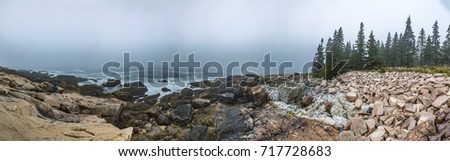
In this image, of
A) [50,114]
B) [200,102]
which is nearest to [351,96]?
[200,102]

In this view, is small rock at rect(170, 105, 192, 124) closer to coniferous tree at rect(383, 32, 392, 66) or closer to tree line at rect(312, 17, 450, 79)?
tree line at rect(312, 17, 450, 79)

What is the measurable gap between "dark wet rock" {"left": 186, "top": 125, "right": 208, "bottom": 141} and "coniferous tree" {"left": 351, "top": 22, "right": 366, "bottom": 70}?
185cm

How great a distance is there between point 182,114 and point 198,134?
0.28 m

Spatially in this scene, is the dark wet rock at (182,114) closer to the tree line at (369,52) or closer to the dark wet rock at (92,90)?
the dark wet rock at (92,90)

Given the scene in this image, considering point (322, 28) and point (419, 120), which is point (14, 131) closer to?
point (322, 28)

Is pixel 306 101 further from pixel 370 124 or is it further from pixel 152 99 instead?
pixel 152 99

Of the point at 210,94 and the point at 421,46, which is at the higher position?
the point at 421,46

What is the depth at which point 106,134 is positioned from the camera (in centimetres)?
364

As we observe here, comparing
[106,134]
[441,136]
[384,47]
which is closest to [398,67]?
[384,47]

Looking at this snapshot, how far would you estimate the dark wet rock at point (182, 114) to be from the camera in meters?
3.71

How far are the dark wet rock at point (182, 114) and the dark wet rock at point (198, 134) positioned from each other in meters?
0.12

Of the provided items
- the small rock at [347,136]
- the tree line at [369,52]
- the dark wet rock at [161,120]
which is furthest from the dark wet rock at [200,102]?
the small rock at [347,136]

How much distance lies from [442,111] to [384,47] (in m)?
1.04

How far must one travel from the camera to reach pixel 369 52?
391 centimetres
